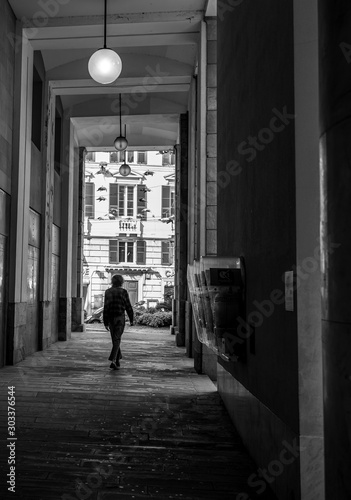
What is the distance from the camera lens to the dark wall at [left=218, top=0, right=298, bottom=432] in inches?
128

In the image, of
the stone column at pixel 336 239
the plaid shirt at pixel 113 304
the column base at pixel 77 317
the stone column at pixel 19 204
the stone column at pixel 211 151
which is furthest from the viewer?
the column base at pixel 77 317

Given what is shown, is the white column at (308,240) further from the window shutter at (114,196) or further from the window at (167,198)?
the window at (167,198)

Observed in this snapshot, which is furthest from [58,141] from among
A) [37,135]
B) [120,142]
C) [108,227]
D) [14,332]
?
[108,227]

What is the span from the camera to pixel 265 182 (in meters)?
3.95

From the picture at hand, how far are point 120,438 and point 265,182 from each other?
112 inches

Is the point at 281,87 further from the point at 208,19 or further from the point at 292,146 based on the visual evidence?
the point at 208,19

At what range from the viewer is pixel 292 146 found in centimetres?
316

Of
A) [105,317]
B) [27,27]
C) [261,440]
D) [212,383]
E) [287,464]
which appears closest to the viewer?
[287,464]

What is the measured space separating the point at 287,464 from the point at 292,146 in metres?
1.95

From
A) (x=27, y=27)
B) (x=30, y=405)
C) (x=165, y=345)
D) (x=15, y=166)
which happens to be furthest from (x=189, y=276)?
(x=165, y=345)

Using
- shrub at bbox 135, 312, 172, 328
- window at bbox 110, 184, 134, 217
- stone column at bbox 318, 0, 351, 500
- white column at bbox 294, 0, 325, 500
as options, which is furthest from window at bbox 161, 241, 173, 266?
stone column at bbox 318, 0, 351, 500

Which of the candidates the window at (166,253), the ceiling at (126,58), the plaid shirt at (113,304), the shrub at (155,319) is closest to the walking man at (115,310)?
the plaid shirt at (113,304)

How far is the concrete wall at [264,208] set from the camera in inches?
128

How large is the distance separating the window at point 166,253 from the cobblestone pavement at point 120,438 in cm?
2988
